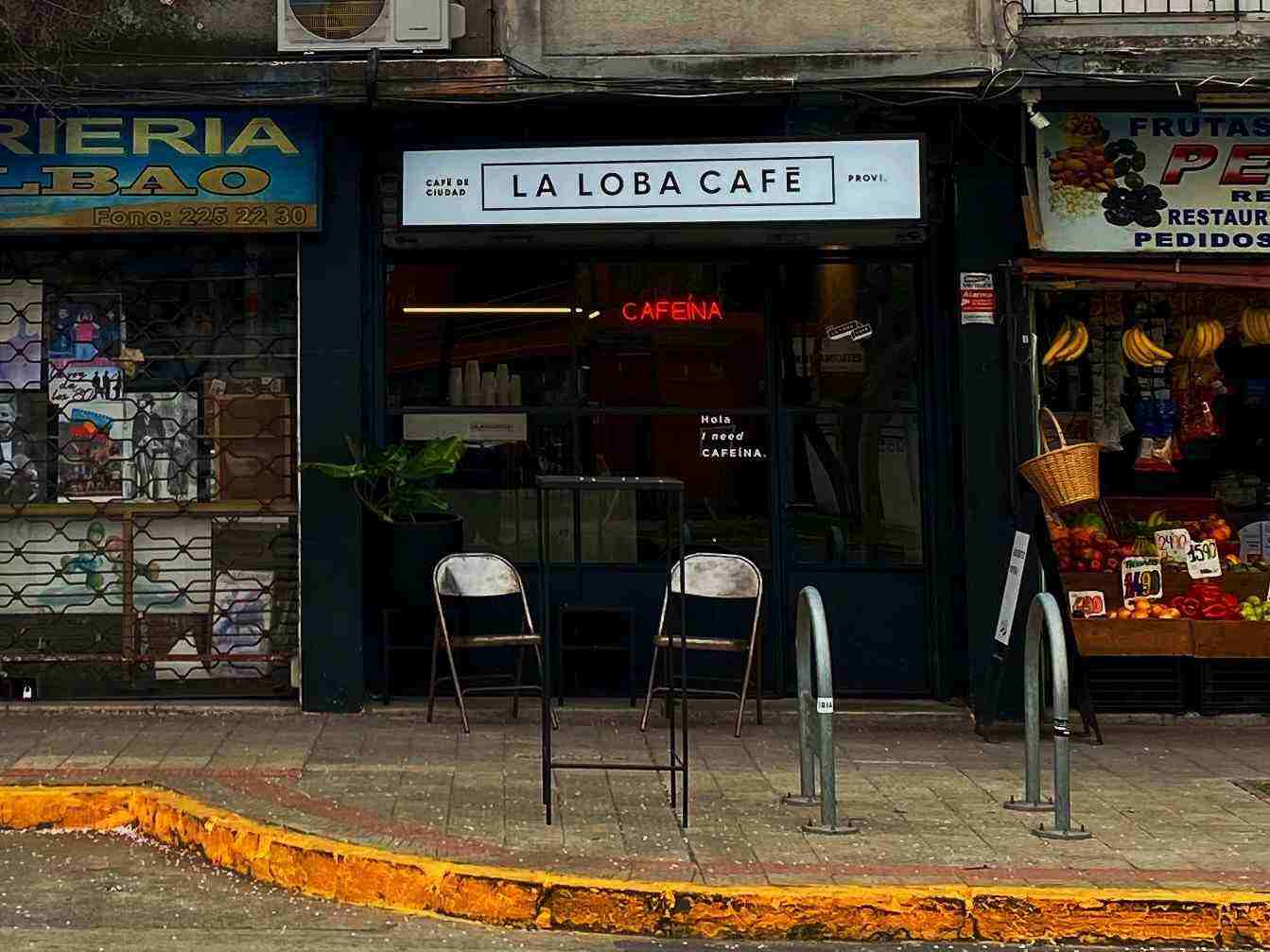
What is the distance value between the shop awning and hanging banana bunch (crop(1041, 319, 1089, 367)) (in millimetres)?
478

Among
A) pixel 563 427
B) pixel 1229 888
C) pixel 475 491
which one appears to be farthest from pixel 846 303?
pixel 1229 888

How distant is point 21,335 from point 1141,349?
7.17 metres

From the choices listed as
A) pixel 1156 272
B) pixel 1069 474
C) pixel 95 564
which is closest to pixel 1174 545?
pixel 1069 474

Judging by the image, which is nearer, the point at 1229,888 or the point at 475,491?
the point at 1229,888

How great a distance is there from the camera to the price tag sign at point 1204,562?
1057 centimetres

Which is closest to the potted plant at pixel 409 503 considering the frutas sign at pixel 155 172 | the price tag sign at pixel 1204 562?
the frutas sign at pixel 155 172

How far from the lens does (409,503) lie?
32.4 ft

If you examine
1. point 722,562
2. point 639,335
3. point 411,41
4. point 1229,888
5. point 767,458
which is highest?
point 411,41

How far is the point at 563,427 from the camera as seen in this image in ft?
34.9

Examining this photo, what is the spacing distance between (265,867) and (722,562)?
391cm

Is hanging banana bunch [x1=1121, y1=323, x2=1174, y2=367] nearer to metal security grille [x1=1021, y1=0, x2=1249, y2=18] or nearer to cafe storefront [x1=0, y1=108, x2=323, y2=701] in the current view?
metal security grille [x1=1021, y1=0, x2=1249, y2=18]

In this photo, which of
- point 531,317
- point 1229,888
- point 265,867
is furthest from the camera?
point 531,317

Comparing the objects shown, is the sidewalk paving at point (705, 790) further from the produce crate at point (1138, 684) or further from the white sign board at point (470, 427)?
the white sign board at point (470, 427)

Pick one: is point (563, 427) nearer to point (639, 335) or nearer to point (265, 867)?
point (639, 335)
